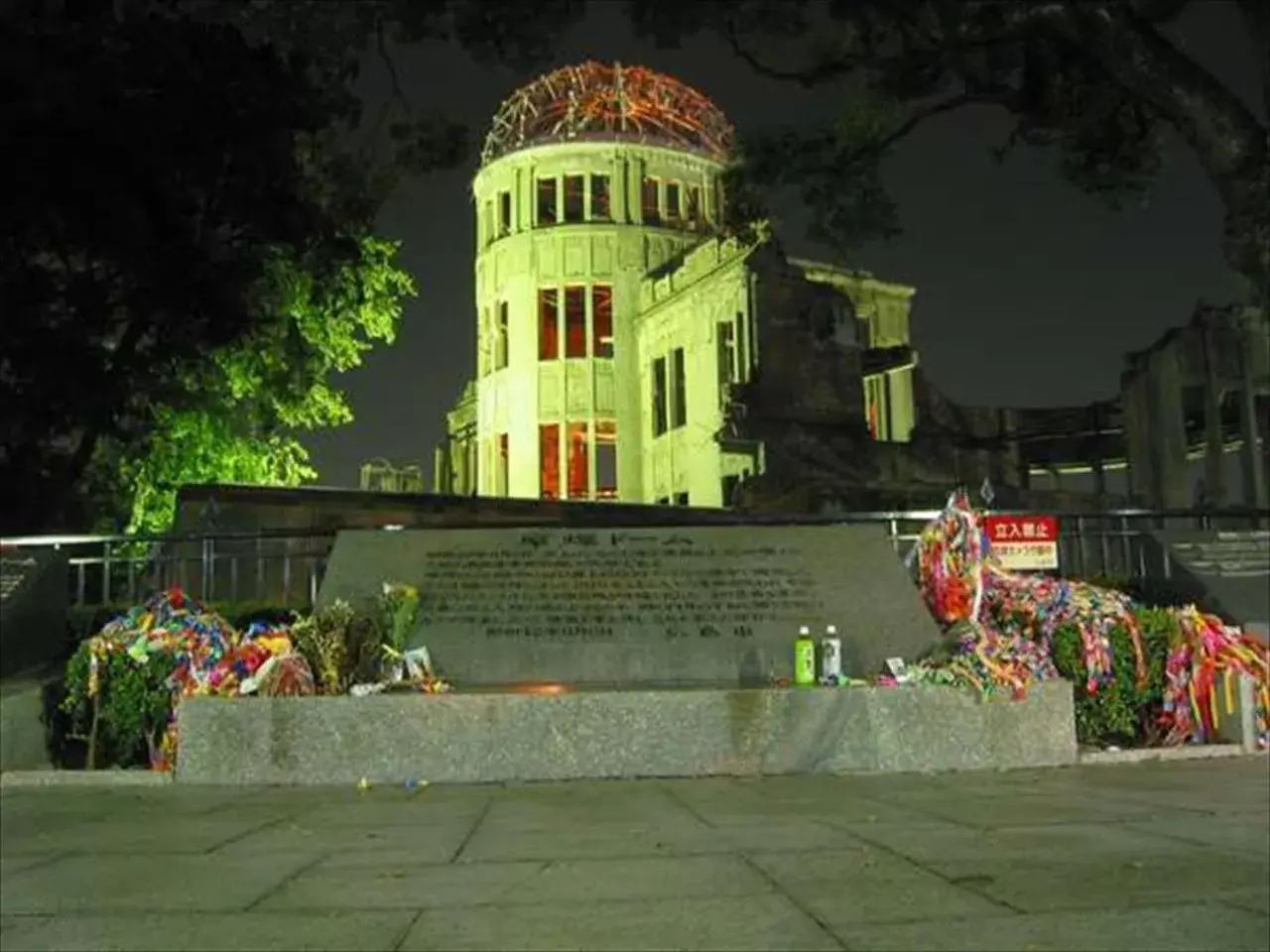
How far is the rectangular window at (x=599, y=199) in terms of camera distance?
37.2m

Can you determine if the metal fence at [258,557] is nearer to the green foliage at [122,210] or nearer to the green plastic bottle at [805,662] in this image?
the green plastic bottle at [805,662]

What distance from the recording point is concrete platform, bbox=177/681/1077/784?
28.6ft

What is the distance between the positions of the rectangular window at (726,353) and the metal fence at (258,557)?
16.5 meters

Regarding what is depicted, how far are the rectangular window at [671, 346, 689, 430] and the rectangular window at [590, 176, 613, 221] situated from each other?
483cm

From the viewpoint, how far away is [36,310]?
16.9 meters

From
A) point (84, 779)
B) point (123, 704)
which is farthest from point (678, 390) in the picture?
point (84, 779)

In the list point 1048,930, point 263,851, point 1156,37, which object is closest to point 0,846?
point 263,851

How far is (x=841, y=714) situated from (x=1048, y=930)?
14.7ft

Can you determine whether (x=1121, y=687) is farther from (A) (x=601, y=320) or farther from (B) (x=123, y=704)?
(A) (x=601, y=320)

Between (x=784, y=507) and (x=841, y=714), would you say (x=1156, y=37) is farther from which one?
(x=784, y=507)

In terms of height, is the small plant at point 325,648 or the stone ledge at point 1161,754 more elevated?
the small plant at point 325,648

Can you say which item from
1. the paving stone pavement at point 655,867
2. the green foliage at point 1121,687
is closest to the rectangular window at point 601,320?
the green foliage at point 1121,687

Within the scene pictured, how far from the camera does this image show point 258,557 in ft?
46.0

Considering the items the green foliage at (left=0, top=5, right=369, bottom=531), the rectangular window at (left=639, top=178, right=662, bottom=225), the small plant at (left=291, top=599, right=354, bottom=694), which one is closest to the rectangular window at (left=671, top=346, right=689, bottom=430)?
the rectangular window at (left=639, top=178, right=662, bottom=225)
